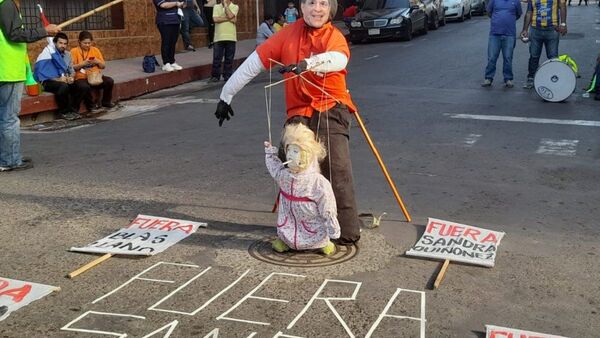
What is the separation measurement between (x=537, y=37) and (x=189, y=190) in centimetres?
798

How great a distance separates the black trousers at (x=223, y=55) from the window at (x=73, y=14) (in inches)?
143

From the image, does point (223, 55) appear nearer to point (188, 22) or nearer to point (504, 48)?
point (188, 22)

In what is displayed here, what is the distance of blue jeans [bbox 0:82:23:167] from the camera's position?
7.41 meters

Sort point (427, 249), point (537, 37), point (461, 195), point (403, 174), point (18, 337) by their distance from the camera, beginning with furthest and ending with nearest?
point (537, 37)
point (403, 174)
point (461, 195)
point (427, 249)
point (18, 337)

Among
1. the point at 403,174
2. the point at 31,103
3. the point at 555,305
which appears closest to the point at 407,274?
the point at 555,305

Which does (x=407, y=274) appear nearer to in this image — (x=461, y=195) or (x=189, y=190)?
(x=461, y=195)

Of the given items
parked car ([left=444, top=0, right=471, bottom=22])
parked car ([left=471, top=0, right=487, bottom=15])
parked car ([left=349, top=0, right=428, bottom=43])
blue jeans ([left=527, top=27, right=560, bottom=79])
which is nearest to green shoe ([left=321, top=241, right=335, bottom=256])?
blue jeans ([left=527, top=27, right=560, bottom=79])

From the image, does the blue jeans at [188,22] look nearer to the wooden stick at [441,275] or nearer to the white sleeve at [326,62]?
the white sleeve at [326,62]

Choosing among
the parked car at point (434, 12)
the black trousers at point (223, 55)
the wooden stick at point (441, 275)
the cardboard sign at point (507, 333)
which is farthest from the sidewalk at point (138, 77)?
the parked car at point (434, 12)

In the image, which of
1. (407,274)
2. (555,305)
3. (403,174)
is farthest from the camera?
(403,174)

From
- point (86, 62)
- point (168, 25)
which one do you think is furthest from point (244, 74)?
point (168, 25)

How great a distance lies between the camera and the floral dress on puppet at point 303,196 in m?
4.72

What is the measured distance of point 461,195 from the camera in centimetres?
656

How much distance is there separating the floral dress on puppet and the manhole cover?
0.19 feet
